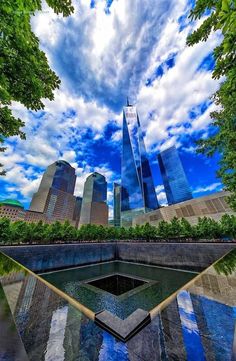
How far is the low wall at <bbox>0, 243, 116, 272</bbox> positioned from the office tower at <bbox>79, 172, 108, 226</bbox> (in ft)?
380

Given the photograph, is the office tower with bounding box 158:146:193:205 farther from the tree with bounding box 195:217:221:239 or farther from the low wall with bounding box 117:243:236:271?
the low wall with bounding box 117:243:236:271

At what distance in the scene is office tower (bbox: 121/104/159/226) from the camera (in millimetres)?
81750

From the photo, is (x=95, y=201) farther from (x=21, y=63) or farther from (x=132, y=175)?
(x=21, y=63)

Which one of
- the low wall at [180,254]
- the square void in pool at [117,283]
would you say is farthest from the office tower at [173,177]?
the square void in pool at [117,283]

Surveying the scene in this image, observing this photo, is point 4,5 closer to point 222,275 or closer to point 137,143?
point 222,275

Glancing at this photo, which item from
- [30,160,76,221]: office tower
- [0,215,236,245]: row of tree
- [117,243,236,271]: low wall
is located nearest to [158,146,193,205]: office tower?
[0,215,236,245]: row of tree

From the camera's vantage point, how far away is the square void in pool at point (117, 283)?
33.7 feet

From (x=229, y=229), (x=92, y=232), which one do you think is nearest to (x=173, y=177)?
(x=229, y=229)

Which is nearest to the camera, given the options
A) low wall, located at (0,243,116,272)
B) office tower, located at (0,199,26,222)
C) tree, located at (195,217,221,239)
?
low wall, located at (0,243,116,272)

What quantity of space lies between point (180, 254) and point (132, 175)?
6873 centimetres

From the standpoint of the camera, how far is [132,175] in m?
83.1

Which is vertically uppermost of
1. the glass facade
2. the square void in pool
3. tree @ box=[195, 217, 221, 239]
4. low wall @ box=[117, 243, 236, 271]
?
the glass facade

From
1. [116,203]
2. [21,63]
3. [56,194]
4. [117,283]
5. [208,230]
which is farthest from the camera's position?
[56,194]

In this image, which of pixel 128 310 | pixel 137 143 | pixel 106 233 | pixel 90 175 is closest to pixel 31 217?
pixel 90 175
